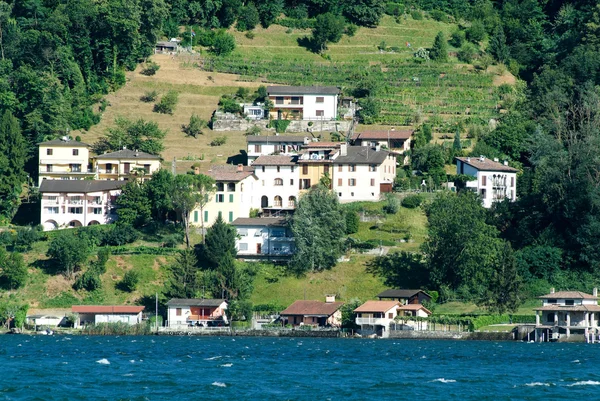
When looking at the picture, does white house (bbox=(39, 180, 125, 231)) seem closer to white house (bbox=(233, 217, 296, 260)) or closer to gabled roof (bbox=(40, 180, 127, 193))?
gabled roof (bbox=(40, 180, 127, 193))

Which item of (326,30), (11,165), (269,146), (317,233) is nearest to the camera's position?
(317,233)

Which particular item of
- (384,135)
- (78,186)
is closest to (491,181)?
(384,135)

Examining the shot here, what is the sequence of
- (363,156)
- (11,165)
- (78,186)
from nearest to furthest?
(78,186)
(363,156)
(11,165)

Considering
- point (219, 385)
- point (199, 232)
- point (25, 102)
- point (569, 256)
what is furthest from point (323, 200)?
point (219, 385)

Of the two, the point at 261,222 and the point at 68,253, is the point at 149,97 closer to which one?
the point at 261,222

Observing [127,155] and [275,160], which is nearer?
[275,160]

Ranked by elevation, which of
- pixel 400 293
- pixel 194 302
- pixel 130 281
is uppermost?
pixel 130 281
